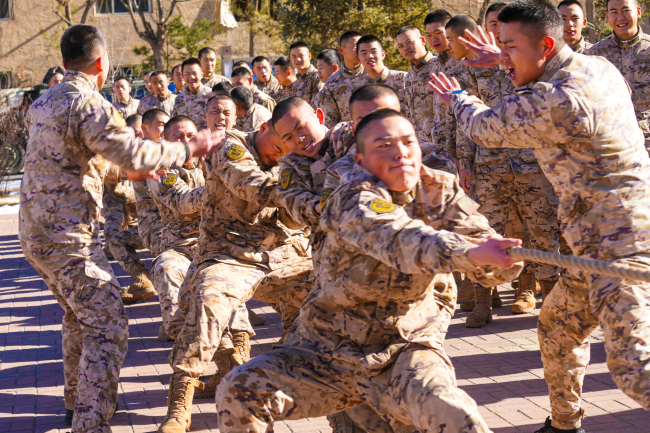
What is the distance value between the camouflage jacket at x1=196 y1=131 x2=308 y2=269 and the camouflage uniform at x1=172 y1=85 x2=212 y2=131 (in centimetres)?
568

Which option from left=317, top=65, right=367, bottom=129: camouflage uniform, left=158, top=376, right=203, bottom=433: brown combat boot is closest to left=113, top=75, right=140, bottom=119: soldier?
left=317, top=65, right=367, bottom=129: camouflage uniform

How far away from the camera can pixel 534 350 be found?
5.48 metres

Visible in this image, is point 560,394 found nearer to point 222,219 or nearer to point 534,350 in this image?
point 534,350

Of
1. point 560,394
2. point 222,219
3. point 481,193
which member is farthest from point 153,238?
point 560,394

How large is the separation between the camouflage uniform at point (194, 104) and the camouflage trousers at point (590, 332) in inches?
304

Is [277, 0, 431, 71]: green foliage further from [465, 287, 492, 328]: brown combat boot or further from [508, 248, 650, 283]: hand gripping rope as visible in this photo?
[508, 248, 650, 283]: hand gripping rope

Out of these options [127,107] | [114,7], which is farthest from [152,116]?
Answer: [114,7]

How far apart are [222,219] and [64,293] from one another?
1.31 m

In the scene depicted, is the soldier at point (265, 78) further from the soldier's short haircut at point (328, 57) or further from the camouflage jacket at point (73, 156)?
the camouflage jacket at point (73, 156)

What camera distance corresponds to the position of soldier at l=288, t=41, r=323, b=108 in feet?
35.9

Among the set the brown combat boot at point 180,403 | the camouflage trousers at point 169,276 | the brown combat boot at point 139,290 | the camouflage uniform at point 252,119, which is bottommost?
the brown combat boot at point 139,290

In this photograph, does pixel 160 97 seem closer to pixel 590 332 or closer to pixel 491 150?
pixel 491 150

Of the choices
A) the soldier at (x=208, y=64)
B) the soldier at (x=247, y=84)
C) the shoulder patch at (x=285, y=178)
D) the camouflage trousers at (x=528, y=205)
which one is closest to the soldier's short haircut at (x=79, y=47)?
the shoulder patch at (x=285, y=178)

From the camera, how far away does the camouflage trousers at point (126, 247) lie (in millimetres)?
8172
